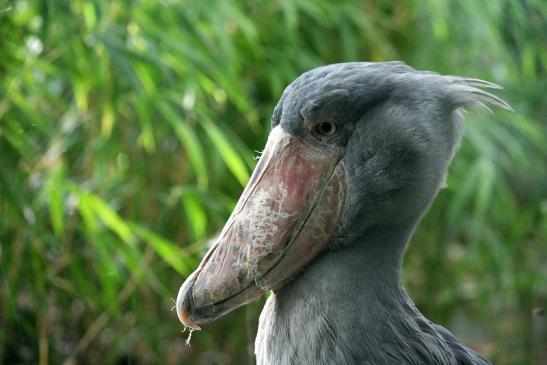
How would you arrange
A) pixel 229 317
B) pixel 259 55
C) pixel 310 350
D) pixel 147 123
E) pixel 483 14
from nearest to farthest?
pixel 310 350 → pixel 147 123 → pixel 483 14 → pixel 259 55 → pixel 229 317

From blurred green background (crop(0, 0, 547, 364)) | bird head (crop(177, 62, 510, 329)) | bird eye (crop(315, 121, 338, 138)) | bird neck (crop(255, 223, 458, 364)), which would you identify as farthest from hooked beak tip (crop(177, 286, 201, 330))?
blurred green background (crop(0, 0, 547, 364))

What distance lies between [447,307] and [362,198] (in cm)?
247

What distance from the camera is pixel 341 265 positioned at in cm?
168

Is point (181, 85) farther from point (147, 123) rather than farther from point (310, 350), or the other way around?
point (310, 350)

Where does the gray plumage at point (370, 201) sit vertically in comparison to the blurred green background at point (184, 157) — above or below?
above

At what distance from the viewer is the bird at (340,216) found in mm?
1639

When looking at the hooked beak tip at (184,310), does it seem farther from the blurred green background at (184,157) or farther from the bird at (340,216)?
the blurred green background at (184,157)

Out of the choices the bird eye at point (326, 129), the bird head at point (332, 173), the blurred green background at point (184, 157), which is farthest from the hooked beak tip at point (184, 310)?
the blurred green background at point (184, 157)

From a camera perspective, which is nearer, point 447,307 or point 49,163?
point 49,163

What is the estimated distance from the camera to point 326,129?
168cm

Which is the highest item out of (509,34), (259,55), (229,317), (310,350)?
(310,350)

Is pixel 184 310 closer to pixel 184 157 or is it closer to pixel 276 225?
pixel 276 225

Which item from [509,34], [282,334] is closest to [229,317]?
[509,34]

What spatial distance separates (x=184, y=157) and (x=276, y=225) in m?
1.91
